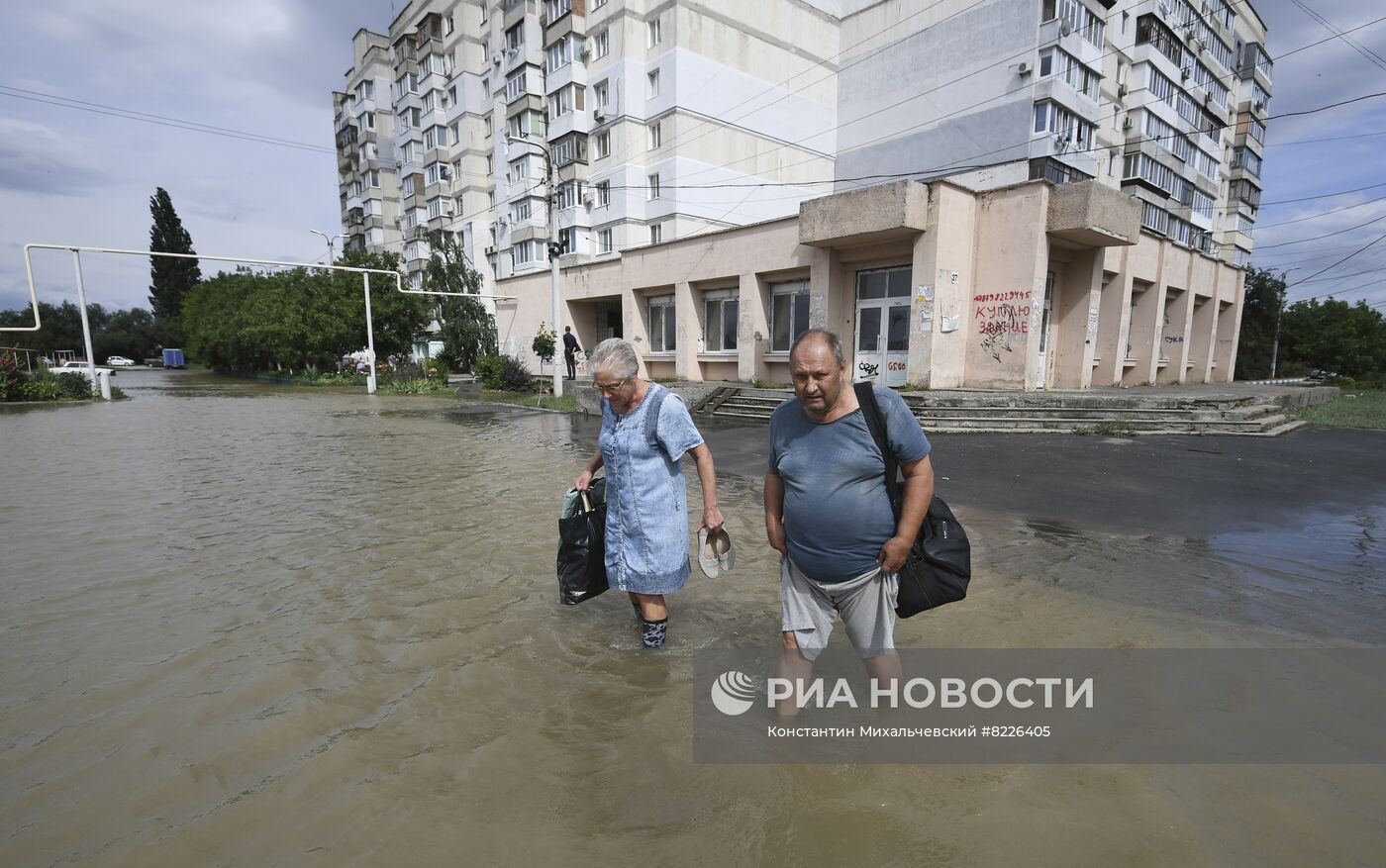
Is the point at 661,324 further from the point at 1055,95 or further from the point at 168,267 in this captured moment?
the point at 168,267

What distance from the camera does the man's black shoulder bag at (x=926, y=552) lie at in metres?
2.51

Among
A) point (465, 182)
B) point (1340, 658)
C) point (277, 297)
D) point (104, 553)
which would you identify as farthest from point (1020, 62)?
point (277, 297)

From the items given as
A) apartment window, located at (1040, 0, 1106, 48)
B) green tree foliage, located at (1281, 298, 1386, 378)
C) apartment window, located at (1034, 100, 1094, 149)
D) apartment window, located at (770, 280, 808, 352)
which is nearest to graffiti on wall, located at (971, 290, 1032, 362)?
apartment window, located at (770, 280, 808, 352)

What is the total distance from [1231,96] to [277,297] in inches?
2640

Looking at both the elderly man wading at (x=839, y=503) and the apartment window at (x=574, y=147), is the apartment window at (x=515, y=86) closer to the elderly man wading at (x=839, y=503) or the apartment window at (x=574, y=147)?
the apartment window at (x=574, y=147)

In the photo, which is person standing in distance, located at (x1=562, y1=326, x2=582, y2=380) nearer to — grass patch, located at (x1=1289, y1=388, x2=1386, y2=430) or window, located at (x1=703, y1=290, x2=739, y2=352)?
window, located at (x1=703, y1=290, x2=739, y2=352)

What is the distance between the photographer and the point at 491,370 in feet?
79.8

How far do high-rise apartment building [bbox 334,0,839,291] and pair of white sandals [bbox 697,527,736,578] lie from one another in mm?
24344

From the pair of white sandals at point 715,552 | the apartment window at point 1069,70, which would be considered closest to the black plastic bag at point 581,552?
the pair of white sandals at point 715,552

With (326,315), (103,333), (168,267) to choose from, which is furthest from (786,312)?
(103,333)

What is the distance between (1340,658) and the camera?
335 centimetres

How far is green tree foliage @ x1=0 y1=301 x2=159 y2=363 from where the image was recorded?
77.8 m

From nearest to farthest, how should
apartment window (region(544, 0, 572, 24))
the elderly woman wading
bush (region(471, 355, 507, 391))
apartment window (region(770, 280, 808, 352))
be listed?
1. the elderly woman wading
2. apartment window (region(770, 280, 808, 352))
3. bush (region(471, 355, 507, 391))
4. apartment window (region(544, 0, 572, 24))

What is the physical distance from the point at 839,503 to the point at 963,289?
15.7 meters
